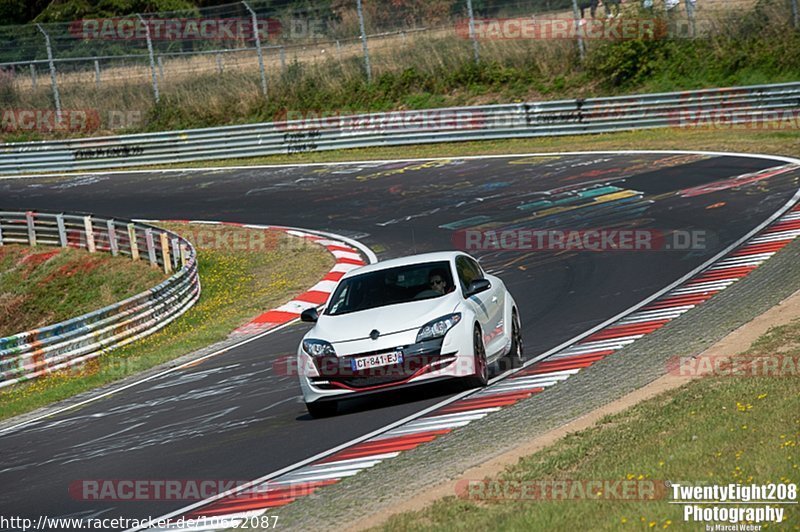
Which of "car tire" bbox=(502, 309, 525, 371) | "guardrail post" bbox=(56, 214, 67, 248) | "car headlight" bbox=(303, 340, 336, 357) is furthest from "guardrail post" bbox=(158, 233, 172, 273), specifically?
"car headlight" bbox=(303, 340, 336, 357)

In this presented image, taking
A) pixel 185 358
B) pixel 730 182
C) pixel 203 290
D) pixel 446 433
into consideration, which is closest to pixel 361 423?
pixel 446 433

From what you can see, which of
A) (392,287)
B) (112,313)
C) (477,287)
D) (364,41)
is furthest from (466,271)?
(364,41)

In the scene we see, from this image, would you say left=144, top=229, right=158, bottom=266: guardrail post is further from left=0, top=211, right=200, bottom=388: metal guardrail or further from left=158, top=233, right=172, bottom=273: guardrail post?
left=158, top=233, right=172, bottom=273: guardrail post

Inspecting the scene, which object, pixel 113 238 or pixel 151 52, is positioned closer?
pixel 113 238

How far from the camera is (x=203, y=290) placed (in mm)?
22531

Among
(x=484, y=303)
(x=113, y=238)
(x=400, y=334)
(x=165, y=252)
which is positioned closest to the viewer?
(x=400, y=334)

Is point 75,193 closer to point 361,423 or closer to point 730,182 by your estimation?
point 730,182

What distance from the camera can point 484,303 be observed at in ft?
39.6

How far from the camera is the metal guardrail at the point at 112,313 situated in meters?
17.1

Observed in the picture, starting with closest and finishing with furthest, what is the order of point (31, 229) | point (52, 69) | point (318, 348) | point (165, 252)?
point (318, 348) → point (165, 252) → point (31, 229) → point (52, 69)

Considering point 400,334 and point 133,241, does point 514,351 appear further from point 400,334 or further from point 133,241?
point 133,241

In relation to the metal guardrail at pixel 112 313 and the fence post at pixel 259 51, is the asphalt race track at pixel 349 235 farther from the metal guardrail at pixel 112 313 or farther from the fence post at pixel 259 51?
the fence post at pixel 259 51

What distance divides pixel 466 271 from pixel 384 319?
61.1 inches

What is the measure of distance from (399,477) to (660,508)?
2.56 m
